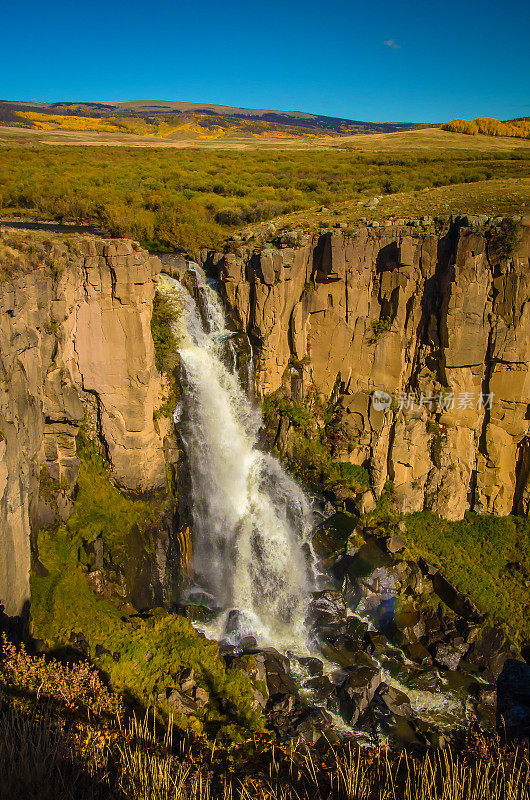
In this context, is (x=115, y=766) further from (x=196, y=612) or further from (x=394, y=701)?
(x=394, y=701)

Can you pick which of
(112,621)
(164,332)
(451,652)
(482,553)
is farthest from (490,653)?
(164,332)

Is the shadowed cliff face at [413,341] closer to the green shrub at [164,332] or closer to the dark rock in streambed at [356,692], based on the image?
the green shrub at [164,332]

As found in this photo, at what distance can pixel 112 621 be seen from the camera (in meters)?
13.4

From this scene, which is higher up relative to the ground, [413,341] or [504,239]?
[504,239]

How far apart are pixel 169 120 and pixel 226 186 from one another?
55.7 metres

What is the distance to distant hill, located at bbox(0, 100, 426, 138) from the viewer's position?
199 ft

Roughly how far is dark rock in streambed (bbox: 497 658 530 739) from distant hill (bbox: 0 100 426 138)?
198ft

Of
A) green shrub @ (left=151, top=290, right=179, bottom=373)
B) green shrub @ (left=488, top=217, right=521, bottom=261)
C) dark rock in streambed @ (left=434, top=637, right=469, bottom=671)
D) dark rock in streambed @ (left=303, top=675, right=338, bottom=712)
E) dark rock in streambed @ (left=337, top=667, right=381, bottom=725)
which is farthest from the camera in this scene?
green shrub @ (left=151, top=290, right=179, bottom=373)

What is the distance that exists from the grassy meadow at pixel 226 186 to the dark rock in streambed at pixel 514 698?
15603mm

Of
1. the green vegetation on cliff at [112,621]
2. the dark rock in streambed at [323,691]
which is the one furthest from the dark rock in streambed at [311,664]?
the green vegetation on cliff at [112,621]

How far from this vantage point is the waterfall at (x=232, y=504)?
15.8m

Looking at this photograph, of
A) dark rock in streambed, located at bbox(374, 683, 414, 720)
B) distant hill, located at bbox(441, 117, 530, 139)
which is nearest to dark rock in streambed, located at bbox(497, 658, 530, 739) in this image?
dark rock in streambed, located at bbox(374, 683, 414, 720)

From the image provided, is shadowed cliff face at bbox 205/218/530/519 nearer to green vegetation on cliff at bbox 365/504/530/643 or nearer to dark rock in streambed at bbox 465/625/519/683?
green vegetation on cliff at bbox 365/504/530/643

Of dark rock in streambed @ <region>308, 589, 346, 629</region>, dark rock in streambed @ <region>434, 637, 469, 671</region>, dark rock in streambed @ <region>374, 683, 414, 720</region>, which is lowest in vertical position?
dark rock in streambed @ <region>374, 683, 414, 720</region>
